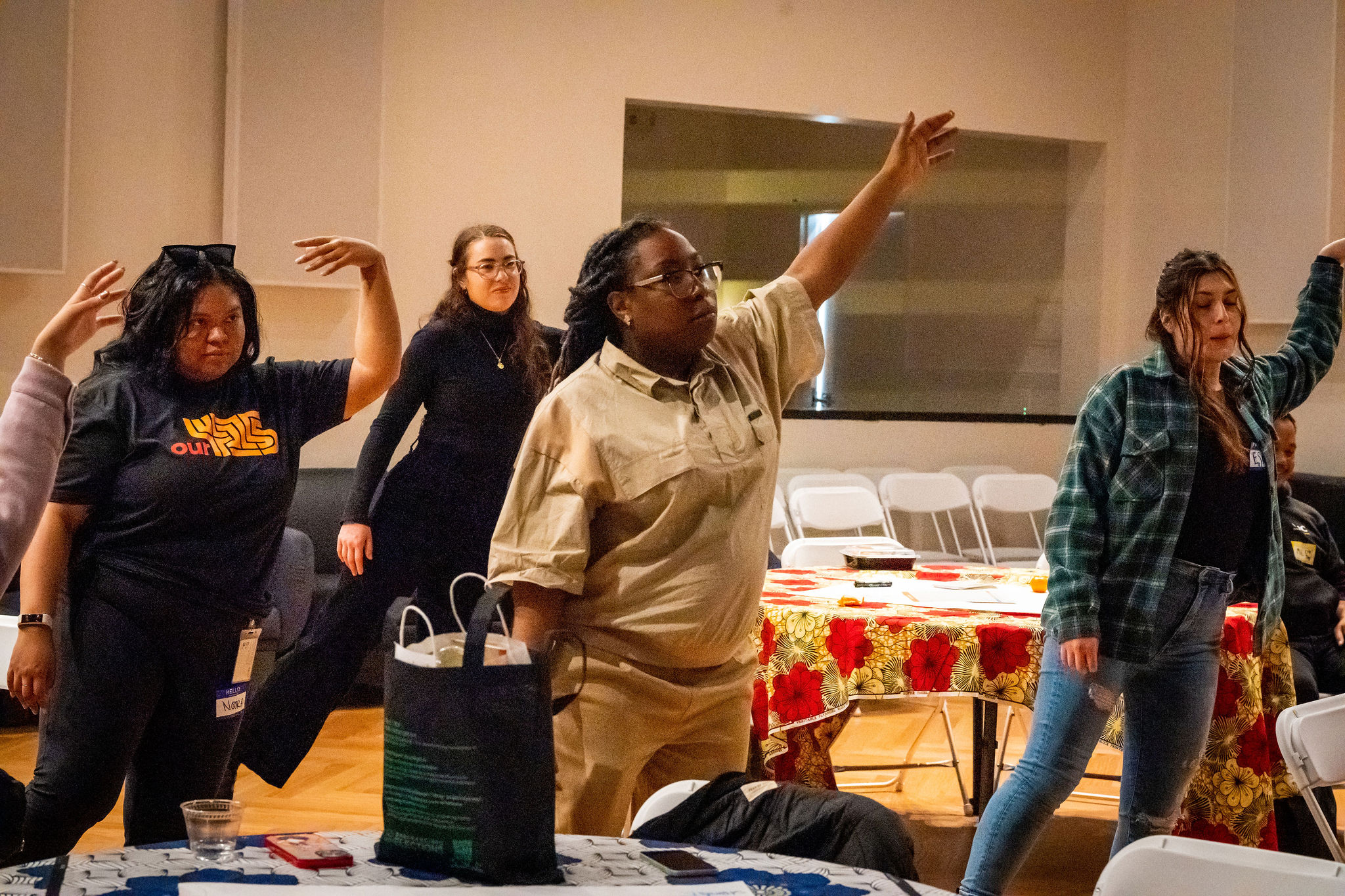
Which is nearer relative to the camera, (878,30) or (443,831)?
(443,831)

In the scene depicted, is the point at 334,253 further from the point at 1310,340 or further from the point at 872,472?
the point at 872,472

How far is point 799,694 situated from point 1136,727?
36.7 inches

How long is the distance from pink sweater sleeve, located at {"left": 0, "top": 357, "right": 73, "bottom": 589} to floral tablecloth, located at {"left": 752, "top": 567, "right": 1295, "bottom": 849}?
6.34 feet

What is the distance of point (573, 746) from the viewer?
1947 millimetres

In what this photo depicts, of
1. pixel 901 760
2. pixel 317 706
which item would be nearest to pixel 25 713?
pixel 317 706

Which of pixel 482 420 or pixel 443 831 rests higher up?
pixel 482 420

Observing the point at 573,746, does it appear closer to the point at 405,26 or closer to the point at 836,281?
the point at 836,281

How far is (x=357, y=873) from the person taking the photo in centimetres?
141

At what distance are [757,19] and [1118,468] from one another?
202 inches

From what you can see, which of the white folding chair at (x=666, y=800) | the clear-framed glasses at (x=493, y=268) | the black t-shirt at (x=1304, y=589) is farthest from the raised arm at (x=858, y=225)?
the black t-shirt at (x=1304, y=589)

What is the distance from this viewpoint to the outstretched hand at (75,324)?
190 centimetres

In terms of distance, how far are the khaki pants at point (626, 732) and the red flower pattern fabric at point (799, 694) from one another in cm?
150

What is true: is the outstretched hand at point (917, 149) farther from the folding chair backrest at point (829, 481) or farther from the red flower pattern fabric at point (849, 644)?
the folding chair backrest at point (829, 481)

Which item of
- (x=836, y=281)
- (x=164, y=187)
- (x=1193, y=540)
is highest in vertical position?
(x=164, y=187)
